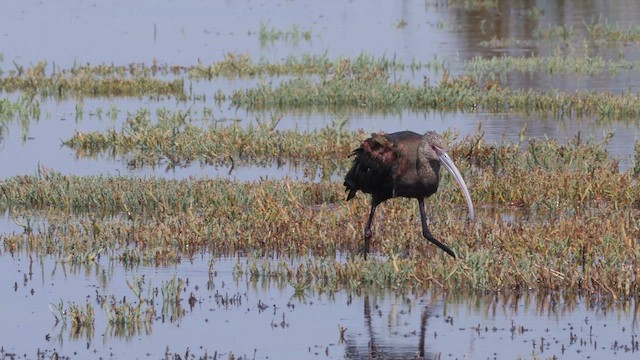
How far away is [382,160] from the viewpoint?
11.4 metres

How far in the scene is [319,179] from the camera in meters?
15.7

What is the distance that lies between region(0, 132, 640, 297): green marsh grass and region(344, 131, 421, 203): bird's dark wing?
0.47 meters

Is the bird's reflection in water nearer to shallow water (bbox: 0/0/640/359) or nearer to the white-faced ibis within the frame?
shallow water (bbox: 0/0/640/359)

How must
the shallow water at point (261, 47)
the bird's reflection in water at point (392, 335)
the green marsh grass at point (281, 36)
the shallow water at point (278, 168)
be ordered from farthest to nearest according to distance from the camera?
the green marsh grass at point (281, 36), the shallow water at point (261, 47), the shallow water at point (278, 168), the bird's reflection in water at point (392, 335)

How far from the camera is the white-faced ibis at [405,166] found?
1113 centimetres

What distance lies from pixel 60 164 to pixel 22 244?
4718 millimetres

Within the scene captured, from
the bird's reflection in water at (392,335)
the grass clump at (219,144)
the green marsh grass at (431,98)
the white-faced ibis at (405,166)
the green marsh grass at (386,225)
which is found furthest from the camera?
the green marsh grass at (431,98)

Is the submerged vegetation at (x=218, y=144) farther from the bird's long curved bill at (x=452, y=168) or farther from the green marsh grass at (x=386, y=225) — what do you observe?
the bird's long curved bill at (x=452, y=168)

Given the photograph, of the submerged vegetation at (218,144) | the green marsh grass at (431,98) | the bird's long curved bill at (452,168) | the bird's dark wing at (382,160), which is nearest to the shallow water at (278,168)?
the submerged vegetation at (218,144)

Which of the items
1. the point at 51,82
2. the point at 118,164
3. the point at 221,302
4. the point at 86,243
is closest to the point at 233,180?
the point at 118,164

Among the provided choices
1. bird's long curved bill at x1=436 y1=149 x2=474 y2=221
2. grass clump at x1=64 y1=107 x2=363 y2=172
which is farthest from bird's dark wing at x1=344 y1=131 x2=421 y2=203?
grass clump at x1=64 y1=107 x2=363 y2=172

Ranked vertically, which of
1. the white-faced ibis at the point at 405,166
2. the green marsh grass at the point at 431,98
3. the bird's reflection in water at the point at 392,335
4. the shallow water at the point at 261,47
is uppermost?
the white-faced ibis at the point at 405,166

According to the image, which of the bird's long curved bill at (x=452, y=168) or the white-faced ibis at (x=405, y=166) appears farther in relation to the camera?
the white-faced ibis at (x=405, y=166)

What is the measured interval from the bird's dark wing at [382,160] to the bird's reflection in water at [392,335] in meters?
1.37
